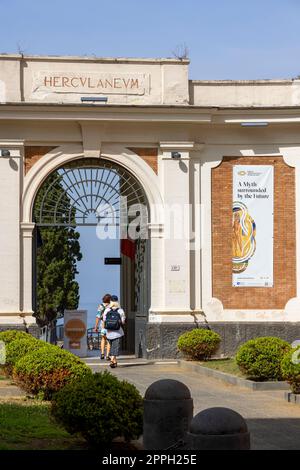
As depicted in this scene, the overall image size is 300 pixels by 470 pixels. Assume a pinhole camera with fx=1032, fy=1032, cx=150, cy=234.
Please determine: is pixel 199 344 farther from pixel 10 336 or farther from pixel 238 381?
pixel 238 381

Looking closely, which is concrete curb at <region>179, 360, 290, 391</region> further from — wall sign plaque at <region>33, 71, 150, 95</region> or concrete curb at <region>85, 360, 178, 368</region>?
wall sign plaque at <region>33, 71, 150, 95</region>

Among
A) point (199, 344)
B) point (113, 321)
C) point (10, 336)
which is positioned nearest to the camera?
point (10, 336)

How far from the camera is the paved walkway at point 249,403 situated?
Answer: 1222 cm

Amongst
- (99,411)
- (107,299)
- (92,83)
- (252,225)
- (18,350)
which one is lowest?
(99,411)

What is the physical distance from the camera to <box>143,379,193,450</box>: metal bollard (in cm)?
1064

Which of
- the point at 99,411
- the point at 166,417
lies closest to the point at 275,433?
the point at 166,417

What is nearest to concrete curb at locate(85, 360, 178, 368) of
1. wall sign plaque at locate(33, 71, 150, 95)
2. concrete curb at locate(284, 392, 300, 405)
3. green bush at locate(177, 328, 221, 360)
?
green bush at locate(177, 328, 221, 360)

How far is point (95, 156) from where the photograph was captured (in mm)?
25922

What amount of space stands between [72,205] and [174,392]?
16345 mm

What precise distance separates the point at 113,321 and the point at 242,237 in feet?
16.1

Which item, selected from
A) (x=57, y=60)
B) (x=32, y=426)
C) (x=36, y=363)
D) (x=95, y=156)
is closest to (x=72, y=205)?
(x=95, y=156)

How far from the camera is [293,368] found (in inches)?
624

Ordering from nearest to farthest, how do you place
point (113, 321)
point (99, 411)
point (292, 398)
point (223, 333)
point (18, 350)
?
point (99, 411) → point (292, 398) → point (18, 350) → point (113, 321) → point (223, 333)

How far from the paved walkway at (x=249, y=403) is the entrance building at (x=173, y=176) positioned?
2.73m
